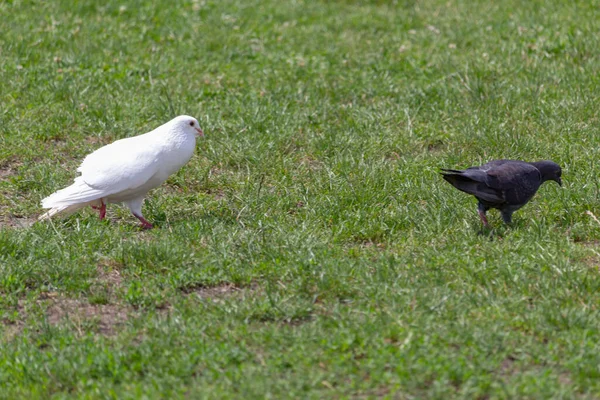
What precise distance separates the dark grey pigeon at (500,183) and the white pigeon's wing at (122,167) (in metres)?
1.90

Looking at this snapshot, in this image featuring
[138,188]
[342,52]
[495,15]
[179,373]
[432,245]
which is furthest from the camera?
[495,15]

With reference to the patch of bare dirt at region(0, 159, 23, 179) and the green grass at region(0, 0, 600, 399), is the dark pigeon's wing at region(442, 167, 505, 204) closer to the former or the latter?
the green grass at region(0, 0, 600, 399)

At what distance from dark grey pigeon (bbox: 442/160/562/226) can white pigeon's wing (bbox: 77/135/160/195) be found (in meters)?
1.90

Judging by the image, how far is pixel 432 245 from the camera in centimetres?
548

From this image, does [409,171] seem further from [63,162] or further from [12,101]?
[12,101]

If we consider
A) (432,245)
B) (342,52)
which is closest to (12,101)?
(342,52)

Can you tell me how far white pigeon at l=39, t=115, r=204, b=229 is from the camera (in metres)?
5.82

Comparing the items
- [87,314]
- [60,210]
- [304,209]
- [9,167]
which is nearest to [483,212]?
[304,209]

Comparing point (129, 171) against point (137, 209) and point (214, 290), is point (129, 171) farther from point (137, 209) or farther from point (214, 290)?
point (214, 290)

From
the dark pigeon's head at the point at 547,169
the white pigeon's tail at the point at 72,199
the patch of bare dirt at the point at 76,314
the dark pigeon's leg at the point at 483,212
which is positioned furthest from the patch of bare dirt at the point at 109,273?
the dark pigeon's head at the point at 547,169

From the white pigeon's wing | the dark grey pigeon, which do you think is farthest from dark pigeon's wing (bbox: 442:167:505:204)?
the white pigeon's wing

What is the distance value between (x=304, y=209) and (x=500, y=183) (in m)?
1.38

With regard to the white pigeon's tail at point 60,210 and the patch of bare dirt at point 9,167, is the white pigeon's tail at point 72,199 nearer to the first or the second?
the white pigeon's tail at point 60,210

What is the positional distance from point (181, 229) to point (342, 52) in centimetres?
423
